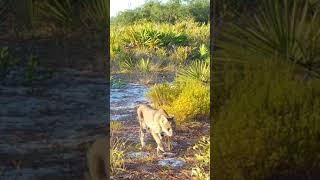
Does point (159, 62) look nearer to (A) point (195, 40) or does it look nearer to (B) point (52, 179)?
(A) point (195, 40)

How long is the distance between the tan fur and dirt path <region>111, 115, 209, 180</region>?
0.41 feet

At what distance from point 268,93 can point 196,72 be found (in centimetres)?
39

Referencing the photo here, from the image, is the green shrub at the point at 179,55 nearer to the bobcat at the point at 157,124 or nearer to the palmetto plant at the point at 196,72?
the palmetto plant at the point at 196,72

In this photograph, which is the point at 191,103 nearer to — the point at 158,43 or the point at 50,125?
the point at 158,43

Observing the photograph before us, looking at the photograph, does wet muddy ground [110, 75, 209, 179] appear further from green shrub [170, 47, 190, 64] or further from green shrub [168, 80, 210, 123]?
green shrub [170, 47, 190, 64]

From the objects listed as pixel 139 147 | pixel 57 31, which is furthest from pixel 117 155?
pixel 57 31

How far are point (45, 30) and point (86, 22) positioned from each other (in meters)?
0.20

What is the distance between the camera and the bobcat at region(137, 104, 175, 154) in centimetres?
224

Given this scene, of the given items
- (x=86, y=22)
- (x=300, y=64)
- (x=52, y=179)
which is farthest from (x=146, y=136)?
(x=300, y=64)

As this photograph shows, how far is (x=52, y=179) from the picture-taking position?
2064mm

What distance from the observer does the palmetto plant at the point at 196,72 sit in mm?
2209

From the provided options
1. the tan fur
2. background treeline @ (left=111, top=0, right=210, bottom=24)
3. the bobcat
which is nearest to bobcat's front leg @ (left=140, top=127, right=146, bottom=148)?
the bobcat

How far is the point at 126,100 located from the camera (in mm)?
2256

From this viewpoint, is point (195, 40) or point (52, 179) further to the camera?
point (195, 40)
